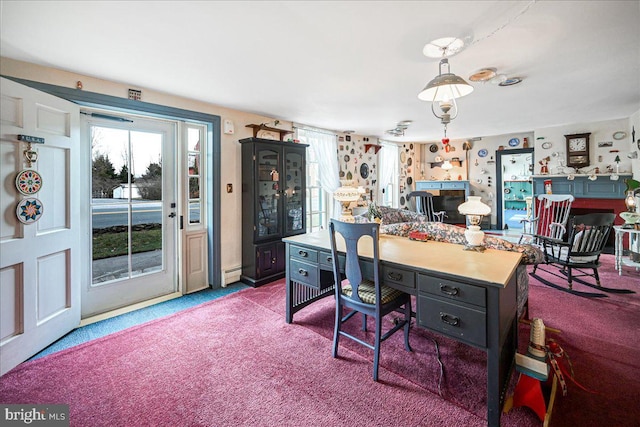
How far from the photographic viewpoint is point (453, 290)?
1582 mm

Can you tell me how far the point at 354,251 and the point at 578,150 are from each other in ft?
19.0

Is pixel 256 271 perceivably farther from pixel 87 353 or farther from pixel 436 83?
pixel 436 83

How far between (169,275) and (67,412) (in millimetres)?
1825

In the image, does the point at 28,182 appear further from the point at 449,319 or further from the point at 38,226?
the point at 449,319

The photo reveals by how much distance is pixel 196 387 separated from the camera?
1.83 meters

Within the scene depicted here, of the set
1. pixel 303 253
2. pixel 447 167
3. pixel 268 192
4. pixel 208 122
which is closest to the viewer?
pixel 303 253

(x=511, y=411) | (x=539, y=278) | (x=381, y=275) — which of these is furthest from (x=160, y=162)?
(x=539, y=278)

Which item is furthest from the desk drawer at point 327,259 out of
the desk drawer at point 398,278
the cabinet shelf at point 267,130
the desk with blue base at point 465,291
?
the cabinet shelf at point 267,130

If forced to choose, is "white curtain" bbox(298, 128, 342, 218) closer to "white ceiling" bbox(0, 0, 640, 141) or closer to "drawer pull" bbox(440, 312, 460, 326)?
"white ceiling" bbox(0, 0, 640, 141)

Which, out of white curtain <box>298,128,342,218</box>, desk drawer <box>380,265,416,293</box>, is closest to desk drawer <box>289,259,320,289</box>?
desk drawer <box>380,265,416,293</box>

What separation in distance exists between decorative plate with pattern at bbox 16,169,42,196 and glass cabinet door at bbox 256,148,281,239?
78.5 inches

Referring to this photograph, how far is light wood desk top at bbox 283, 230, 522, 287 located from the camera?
157 centimetres

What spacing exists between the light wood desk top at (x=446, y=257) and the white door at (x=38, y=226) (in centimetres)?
186

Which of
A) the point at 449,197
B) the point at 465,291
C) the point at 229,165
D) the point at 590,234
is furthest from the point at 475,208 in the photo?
the point at 449,197
